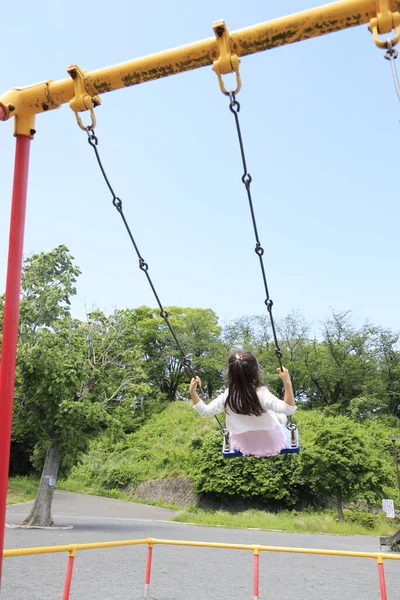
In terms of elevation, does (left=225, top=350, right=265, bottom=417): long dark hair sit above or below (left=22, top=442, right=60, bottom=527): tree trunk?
above

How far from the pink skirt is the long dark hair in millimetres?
275

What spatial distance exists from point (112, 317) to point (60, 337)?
2256 millimetres

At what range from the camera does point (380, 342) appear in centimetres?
4322

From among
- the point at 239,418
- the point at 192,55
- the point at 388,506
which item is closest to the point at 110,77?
the point at 192,55

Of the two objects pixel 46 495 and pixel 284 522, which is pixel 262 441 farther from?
pixel 284 522

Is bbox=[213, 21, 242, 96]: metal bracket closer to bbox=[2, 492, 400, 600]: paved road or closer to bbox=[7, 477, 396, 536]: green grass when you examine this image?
bbox=[2, 492, 400, 600]: paved road

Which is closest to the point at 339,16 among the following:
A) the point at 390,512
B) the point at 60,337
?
the point at 60,337

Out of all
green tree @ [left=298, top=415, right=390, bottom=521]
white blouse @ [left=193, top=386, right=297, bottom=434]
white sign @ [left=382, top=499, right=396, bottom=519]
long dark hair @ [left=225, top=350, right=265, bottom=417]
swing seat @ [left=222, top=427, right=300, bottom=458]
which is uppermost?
long dark hair @ [left=225, top=350, right=265, bottom=417]

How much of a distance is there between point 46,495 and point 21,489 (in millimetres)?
13723

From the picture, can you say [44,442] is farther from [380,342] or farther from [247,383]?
[380,342]

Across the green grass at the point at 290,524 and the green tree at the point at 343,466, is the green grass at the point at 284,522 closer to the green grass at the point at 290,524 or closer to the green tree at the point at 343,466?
the green grass at the point at 290,524

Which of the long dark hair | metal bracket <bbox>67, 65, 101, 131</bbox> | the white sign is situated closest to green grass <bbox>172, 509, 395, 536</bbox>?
the white sign

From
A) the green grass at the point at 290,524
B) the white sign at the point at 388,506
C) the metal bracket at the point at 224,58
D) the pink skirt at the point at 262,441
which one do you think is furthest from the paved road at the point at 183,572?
the metal bracket at the point at 224,58

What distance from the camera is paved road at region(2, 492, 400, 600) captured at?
785 centimetres
